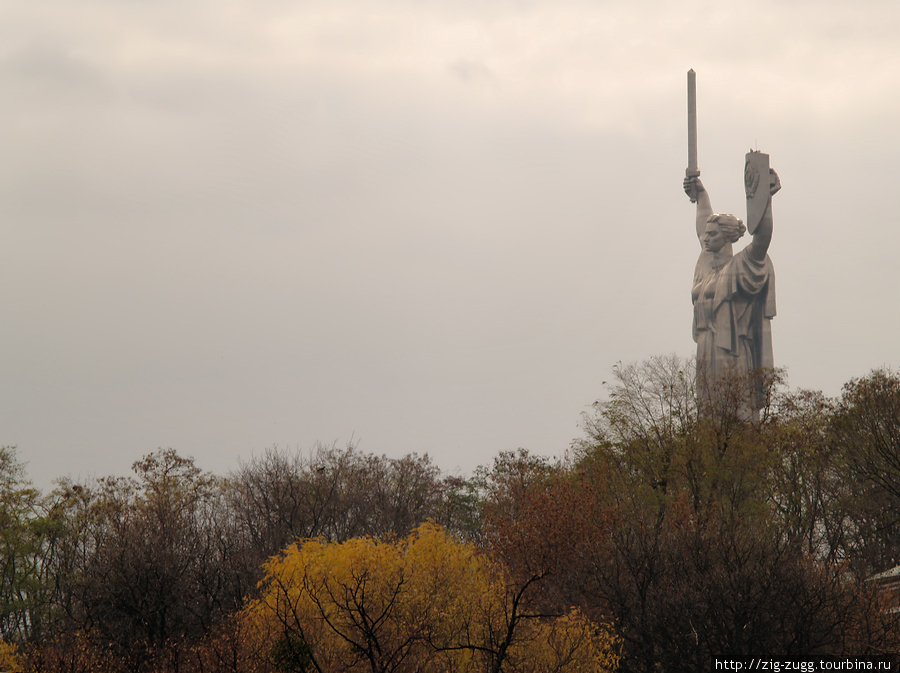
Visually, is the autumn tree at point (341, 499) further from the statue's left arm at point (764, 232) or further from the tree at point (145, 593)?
the statue's left arm at point (764, 232)

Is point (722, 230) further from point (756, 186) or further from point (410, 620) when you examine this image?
point (410, 620)

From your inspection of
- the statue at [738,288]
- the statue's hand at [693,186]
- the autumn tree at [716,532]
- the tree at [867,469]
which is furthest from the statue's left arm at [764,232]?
the tree at [867,469]

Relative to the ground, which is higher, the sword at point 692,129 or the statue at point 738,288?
the sword at point 692,129

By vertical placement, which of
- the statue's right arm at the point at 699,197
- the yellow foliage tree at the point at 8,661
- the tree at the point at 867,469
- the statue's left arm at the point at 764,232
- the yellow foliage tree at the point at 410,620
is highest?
the statue's right arm at the point at 699,197

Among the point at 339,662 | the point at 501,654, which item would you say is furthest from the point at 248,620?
the point at 501,654

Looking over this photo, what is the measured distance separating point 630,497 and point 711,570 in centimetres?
1061

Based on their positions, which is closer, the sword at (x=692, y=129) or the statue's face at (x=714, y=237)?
the statue's face at (x=714, y=237)

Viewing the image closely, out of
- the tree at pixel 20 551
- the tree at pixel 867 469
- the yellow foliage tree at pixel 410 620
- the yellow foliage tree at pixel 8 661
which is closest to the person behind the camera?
the yellow foliage tree at pixel 410 620

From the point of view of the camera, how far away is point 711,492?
33.9m

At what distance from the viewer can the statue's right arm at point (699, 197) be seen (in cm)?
4616

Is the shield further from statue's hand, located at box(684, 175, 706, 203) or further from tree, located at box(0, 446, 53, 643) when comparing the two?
tree, located at box(0, 446, 53, 643)

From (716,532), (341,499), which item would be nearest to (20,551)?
(341,499)

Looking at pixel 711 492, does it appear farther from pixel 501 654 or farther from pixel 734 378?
pixel 501 654

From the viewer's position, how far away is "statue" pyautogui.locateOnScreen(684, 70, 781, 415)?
4238 centimetres
